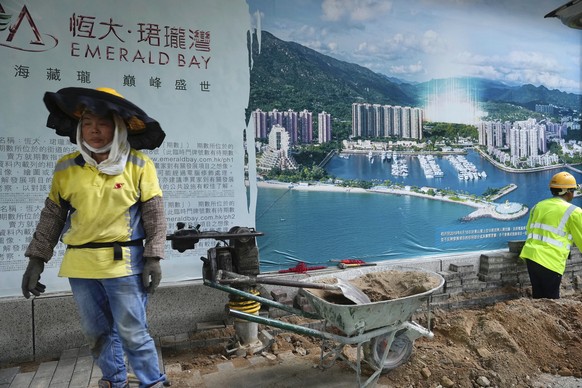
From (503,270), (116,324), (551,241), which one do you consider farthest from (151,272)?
(503,270)

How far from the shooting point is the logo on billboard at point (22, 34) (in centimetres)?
354

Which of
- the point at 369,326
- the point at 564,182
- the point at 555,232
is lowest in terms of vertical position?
the point at 369,326

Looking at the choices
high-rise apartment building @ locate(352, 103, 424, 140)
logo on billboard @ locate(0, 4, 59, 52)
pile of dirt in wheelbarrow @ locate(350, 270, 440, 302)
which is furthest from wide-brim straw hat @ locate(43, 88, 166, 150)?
high-rise apartment building @ locate(352, 103, 424, 140)

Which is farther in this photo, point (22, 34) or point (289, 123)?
point (289, 123)

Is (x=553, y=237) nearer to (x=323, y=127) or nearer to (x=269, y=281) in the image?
(x=323, y=127)

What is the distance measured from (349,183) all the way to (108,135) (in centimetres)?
305

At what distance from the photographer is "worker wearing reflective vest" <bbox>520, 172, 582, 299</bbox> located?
461 centimetres

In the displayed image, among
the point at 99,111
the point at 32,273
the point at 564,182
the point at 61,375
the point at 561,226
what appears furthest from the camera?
the point at 564,182

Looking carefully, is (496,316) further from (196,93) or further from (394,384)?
(196,93)

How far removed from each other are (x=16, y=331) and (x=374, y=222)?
3752 millimetres

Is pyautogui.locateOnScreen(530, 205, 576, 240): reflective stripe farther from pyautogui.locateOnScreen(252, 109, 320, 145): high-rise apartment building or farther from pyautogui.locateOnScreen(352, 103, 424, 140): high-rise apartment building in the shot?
pyautogui.locateOnScreen(252, 109, 320, 145): high-rise apartment building

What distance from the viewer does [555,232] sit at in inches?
185

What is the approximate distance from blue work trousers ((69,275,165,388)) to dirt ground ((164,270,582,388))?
0.72 m

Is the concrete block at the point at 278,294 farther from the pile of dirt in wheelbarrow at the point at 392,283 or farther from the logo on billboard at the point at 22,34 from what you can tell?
the logo on billboard at the point at 22,34
